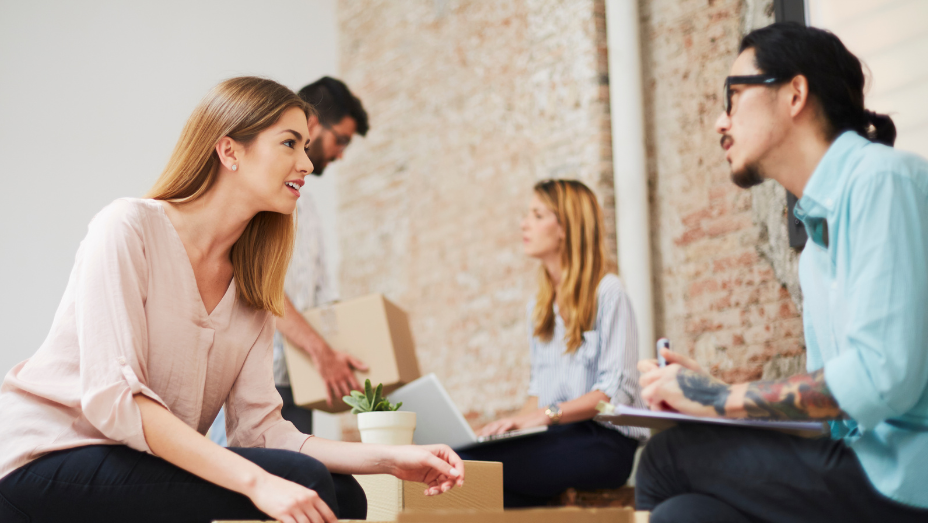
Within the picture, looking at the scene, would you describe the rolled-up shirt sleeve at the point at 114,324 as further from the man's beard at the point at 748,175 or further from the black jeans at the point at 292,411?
the black jeans at the point at 292,411

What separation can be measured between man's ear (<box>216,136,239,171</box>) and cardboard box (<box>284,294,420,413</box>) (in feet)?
3.59

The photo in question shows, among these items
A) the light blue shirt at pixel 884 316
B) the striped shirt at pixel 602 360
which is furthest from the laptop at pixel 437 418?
the light blue shirt at pixel 884 316

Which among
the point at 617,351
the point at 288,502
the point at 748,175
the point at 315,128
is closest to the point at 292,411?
the point at 315,128

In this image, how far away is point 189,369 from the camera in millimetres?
1495

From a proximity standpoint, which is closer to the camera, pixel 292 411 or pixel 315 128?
pixel 292 411

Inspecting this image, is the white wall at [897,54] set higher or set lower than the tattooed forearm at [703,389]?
higher

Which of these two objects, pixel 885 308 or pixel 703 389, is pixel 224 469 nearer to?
pixel 703 389

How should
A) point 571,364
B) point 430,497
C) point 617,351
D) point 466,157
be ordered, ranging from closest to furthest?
1. point 430,497
2. point 617,351
3. point 571,364
4. point 466,157

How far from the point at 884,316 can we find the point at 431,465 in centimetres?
81

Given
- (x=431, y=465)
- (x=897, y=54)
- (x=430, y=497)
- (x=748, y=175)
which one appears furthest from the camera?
(x=897, y=54)

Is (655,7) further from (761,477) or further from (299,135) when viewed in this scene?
(761,477)

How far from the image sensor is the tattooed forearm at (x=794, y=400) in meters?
1.19

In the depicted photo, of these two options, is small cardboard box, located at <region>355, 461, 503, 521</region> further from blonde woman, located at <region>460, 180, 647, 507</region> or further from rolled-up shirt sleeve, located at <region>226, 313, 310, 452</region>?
blonde woman, located at <region>460, 180, 647, 507</region>

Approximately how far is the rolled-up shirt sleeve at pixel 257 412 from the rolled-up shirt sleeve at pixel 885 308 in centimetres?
102
